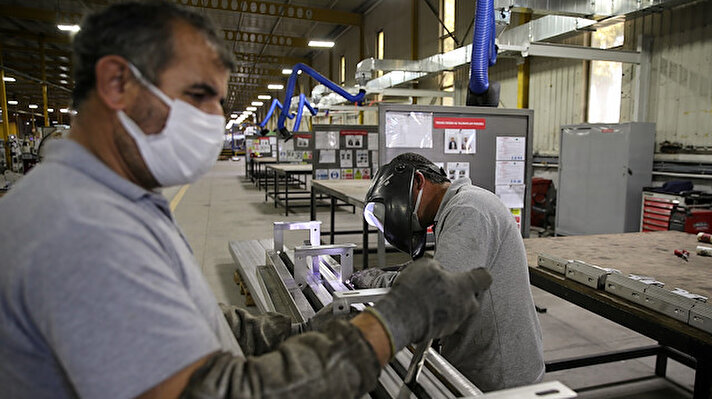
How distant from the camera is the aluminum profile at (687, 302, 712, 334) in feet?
4.68

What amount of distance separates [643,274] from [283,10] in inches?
479

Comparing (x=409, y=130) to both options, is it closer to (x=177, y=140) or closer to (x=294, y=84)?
(x=177, y=140)

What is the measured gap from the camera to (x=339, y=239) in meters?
6.96

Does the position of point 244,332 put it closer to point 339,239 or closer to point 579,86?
point 339,239

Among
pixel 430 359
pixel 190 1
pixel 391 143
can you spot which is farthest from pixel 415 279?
pixel 190 1

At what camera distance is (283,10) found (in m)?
12.3

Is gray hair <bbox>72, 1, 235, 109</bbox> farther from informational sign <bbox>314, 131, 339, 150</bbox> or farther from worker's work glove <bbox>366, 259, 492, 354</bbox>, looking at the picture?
informational sign <bbox>314, 131, 339, 150</bbox>

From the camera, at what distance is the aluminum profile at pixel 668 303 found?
151 centimetres

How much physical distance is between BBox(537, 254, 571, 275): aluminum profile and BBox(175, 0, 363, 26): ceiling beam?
10.3m

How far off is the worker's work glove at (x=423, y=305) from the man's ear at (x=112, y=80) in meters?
0.58

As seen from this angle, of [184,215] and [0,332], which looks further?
[184,215]

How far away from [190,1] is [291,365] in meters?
11.6

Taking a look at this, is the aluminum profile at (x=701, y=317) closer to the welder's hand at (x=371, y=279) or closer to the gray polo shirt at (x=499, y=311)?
the gray polo shirt at (x=499, y=311)

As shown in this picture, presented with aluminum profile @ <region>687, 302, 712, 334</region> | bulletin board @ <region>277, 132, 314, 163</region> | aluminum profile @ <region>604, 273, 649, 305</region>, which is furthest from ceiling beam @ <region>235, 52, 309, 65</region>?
aluminum profile @ <region>687, 302, 712, 334</region>
